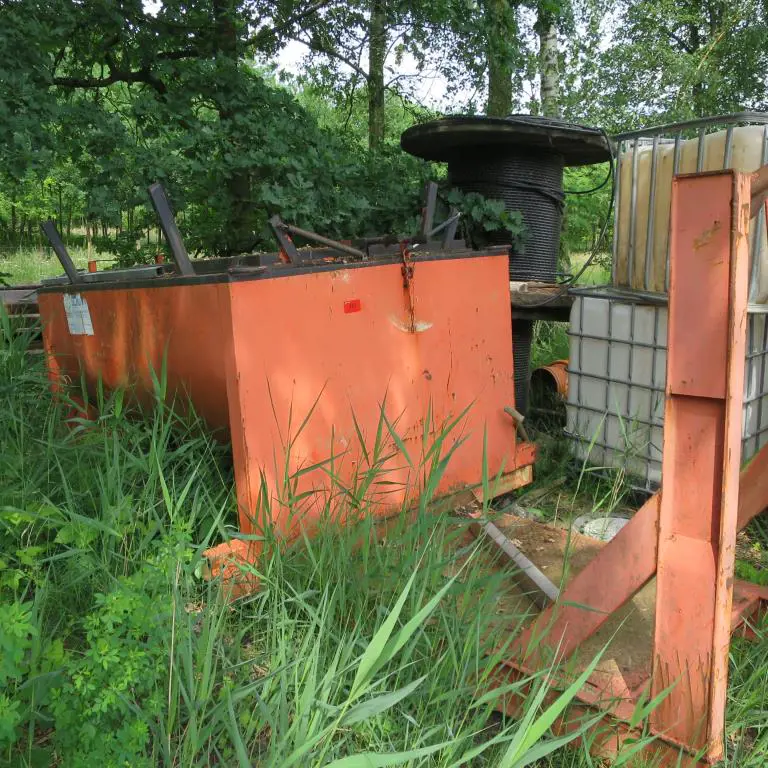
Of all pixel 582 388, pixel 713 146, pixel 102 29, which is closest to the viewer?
pixel 713 146

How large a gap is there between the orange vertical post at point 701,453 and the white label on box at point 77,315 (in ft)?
7.71

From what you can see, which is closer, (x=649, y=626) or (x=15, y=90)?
(x=649, y=626)

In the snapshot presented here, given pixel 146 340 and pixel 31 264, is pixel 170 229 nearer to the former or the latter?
pixel 146 340

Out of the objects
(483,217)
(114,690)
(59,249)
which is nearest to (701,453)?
(114,690)

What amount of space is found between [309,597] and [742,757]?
3.82 ft

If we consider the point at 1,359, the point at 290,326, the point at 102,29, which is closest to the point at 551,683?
the point at 290,326

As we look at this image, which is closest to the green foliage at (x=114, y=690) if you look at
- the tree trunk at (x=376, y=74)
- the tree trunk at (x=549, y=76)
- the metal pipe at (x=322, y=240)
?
the metal pipe at (x=322, y=240)

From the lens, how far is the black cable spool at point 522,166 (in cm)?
414

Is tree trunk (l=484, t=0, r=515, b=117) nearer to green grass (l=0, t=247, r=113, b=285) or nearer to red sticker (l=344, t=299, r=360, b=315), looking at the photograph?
red sticker (l=344, t=299, r=360, b=315)

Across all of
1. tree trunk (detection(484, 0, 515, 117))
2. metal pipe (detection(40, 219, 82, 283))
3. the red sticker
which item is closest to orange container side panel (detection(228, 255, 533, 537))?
the red sticker

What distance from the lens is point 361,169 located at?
513 cm

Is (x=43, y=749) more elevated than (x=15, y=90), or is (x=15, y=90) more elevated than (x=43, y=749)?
(x=15, y=90)

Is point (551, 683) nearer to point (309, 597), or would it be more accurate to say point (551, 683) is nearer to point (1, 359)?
point (309, 597)

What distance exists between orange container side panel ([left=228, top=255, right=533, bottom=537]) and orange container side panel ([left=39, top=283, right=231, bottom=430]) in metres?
0.17
